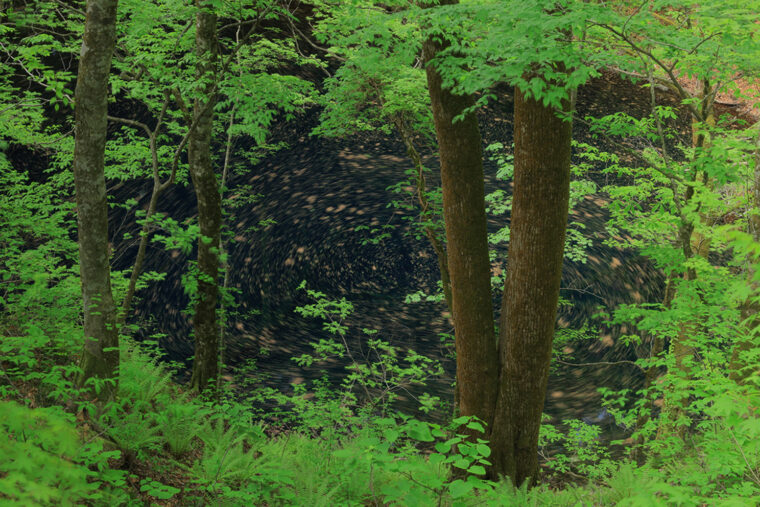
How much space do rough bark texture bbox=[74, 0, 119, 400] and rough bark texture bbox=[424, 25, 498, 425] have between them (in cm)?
272

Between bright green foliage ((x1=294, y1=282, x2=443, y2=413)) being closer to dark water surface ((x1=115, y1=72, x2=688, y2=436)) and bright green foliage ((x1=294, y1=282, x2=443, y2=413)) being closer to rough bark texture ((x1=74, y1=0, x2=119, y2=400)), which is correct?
dark water surface ((x1=115, y1=72, x2=688, y2=436))

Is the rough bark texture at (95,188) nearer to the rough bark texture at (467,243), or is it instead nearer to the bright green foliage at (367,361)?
the bright green foliage at (367,361)

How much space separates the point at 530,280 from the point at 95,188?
3779 mm

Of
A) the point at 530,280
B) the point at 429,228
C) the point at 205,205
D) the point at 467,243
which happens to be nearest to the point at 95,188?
the point at 205,205

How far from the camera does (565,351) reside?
1157cm

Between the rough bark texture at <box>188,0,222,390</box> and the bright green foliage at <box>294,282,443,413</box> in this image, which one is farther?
the bright green foliage at <box>294,282,443,413</box>

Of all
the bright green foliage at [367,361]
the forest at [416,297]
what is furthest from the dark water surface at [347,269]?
the bright green foliage at [367,361]

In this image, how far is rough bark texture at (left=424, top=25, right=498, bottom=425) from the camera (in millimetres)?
4508

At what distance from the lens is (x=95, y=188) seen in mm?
3793

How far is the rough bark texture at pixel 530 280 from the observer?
428 centimetres

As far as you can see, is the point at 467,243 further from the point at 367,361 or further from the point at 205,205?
the point at 205,205

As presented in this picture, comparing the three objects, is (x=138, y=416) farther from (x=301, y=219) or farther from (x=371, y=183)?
(x=371, y=183)

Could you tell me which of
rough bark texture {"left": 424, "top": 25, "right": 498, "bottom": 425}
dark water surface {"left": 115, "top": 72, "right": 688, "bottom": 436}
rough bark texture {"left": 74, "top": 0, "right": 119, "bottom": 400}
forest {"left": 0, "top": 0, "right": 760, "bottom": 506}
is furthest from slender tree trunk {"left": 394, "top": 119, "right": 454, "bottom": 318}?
rough bark texture {"left": 74, "top": 0, "right": 119, "bottom": 400}

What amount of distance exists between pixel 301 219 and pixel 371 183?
274cm
